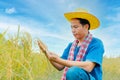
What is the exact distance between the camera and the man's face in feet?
15.0

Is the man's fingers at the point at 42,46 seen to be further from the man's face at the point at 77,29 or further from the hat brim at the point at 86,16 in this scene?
the hat brim at the point at 86,16

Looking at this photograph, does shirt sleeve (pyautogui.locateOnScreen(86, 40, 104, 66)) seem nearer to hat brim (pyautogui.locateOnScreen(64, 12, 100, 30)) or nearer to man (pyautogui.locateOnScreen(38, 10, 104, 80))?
man (pyautogui.locateOnScreen(38, 10, 104, 80))

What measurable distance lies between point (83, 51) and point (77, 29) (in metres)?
0.32

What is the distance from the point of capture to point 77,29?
15.0 feet

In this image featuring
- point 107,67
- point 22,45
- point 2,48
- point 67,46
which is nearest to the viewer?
point 2,48

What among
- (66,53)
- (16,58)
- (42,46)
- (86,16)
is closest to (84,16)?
(86,16)

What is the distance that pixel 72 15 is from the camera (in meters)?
4.72

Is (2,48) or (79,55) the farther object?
(79,55)

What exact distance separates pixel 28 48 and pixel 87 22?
1083 millimetres

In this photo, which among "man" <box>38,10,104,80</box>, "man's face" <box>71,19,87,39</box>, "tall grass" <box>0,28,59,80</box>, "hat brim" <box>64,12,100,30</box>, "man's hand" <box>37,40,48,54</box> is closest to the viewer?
"tall grass" <box>0,28,59,80</box>

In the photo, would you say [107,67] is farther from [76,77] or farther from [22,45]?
[22,45]

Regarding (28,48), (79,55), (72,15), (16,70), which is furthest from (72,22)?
(16,70)

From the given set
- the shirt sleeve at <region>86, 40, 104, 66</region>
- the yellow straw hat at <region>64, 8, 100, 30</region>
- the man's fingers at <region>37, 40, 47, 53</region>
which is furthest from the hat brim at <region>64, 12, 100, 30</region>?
the man's fingers at <region>37, 40, 47, 53</region>

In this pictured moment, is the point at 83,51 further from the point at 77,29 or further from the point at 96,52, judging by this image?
the point at 77,29
